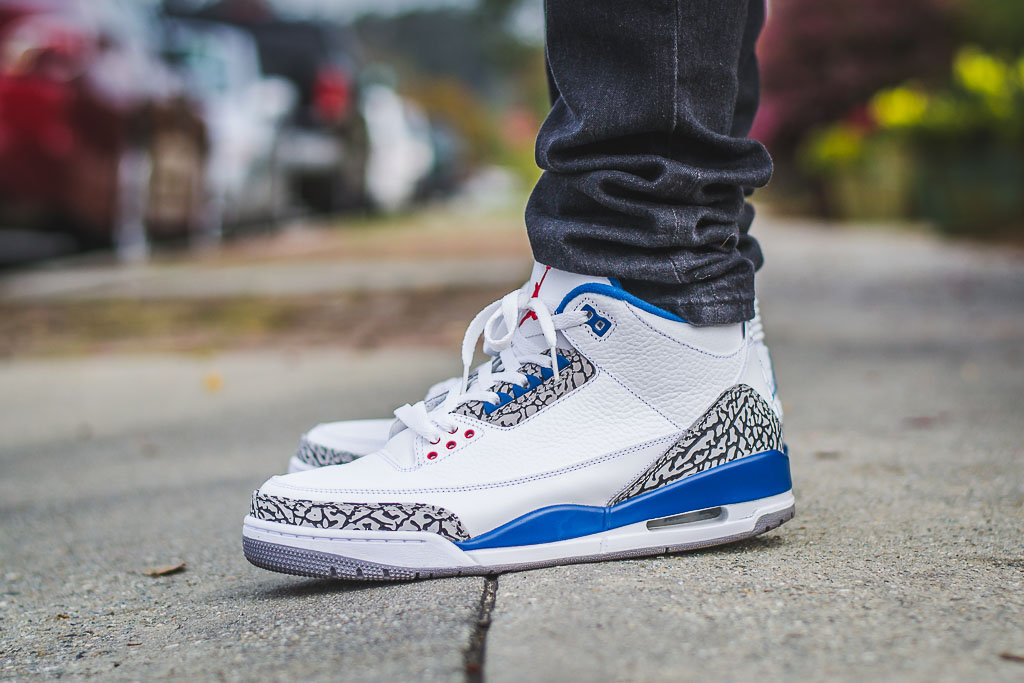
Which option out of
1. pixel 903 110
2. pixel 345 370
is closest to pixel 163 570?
pixel 345 370

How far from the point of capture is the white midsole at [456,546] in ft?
3.91

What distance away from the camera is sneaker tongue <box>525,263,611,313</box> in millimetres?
1279

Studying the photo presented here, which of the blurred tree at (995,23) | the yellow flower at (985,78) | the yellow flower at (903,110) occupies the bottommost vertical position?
the yellow flower at (903,110)

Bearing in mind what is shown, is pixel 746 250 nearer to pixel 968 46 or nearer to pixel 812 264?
pixel 812 264

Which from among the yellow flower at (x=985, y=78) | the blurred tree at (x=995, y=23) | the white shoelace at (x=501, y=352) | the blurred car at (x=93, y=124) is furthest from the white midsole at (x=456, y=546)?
the blurred tree at (x=995, y=23)

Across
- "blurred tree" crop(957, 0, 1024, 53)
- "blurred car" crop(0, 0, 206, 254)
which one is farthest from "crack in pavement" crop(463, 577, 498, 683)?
"blurred tree" crop(957, 0, 1024, 53)

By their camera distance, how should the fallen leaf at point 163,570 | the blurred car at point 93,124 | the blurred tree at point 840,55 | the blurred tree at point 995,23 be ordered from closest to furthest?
the fallen leaf at point 163,570 → the blurred car at point 93,124 → the blurred tree at point 995,23 → the blurred tree at point 840,55

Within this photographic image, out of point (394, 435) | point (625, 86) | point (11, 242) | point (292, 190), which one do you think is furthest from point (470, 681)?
point (292, 190)

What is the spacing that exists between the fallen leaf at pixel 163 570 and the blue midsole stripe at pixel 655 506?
0.43 metres

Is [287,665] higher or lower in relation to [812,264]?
higher

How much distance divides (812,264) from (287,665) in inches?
197

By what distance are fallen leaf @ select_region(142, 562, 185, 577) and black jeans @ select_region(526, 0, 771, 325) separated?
63 centimetres

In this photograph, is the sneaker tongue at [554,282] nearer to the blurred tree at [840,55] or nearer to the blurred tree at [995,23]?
the blurred tree at [995,23]

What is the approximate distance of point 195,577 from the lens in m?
1.36
